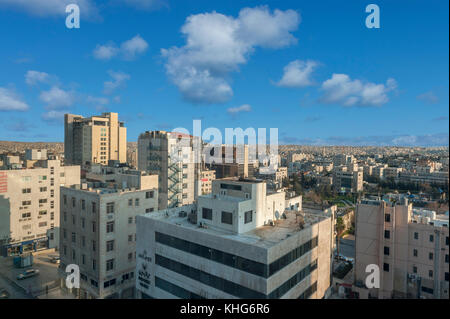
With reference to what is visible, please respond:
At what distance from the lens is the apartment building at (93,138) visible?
59156 millimetres

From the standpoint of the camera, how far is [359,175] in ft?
197

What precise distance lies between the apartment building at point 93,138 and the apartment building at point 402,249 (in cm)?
5464

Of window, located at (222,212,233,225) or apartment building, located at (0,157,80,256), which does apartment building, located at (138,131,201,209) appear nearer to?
apartment building, located at (0,157,80,256)

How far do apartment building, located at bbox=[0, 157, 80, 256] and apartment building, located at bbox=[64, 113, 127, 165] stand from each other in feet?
91.0

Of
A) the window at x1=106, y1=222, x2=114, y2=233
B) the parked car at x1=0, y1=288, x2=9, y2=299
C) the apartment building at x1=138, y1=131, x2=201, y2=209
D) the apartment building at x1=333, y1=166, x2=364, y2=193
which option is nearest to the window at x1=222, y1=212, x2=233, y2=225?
the window at x1=106, y1=222, x2=114, y2=233

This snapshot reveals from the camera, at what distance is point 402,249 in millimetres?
16938

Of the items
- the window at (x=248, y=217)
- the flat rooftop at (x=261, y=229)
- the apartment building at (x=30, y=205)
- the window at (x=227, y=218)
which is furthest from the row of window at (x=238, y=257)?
the apartment building at (x=30, y=205)

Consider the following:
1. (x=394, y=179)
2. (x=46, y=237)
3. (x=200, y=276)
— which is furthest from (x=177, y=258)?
(x=394, y=179)

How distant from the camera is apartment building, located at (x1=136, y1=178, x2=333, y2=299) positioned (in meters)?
11.7

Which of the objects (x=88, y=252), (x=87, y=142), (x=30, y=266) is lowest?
(x=30, y=266)

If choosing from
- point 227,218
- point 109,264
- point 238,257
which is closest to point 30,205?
point 109,264

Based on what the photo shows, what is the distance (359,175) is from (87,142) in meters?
58.5

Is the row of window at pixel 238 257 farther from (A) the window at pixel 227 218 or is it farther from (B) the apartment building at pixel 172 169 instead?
(B) the apartment building at pixel 172 169
